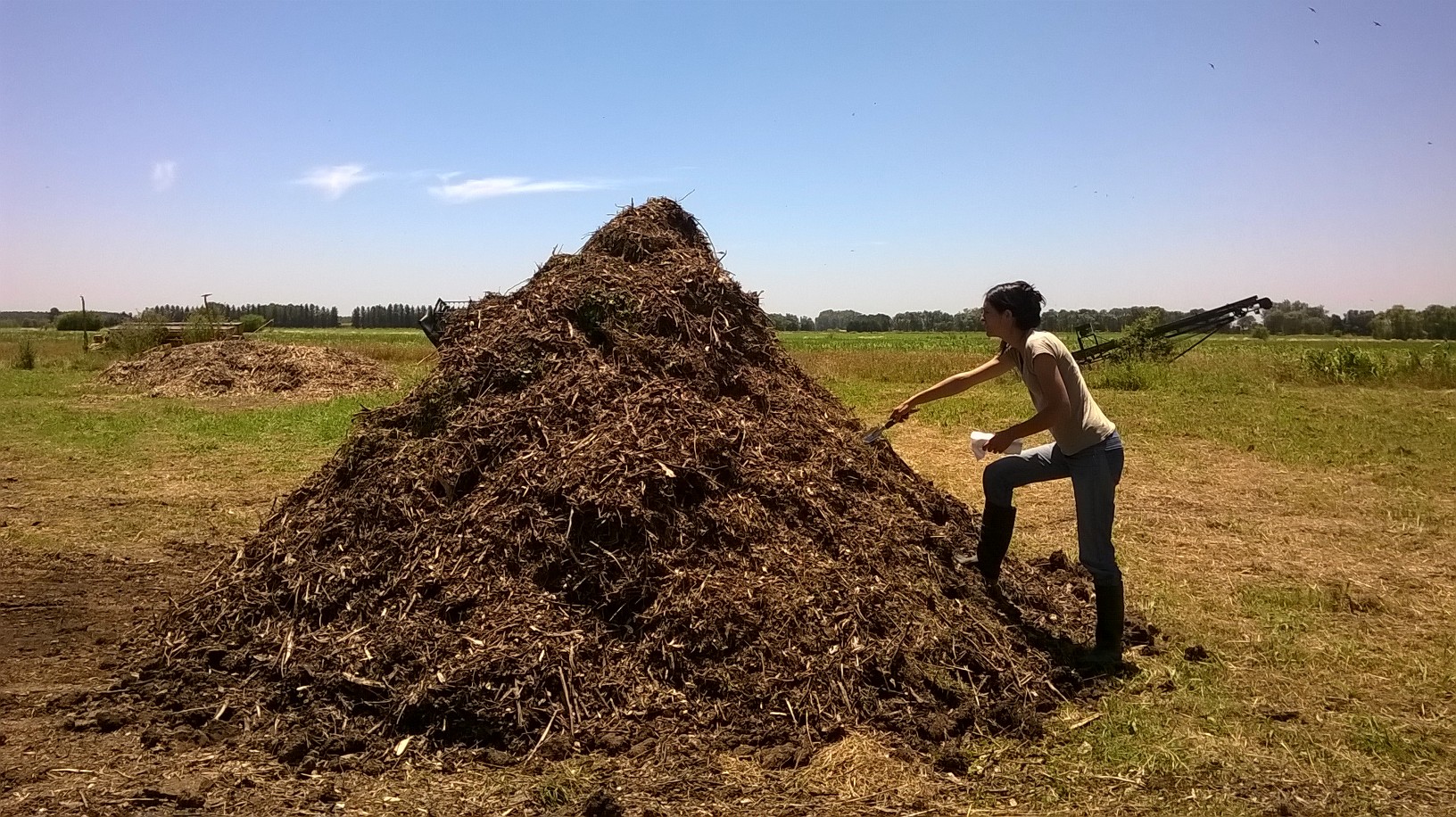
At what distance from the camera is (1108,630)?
4.32 m

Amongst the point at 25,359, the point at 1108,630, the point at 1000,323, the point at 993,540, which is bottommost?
the point at 1108,630

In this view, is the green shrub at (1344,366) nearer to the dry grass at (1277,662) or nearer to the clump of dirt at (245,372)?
the dry grass at (1277,662)

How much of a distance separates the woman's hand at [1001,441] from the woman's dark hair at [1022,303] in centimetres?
50

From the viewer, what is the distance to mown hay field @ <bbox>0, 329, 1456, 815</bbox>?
314 cm

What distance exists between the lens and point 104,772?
10.6 ft

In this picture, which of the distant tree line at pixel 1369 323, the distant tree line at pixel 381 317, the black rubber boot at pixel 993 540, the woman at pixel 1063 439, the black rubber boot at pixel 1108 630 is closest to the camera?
the woman at pixel 1063 439

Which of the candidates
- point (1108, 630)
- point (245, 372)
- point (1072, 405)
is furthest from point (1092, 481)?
point (245, 372)

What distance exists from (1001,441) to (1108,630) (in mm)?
1084

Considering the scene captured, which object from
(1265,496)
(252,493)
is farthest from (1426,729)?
(252,493)

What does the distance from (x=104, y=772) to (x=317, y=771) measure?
758 millimetres

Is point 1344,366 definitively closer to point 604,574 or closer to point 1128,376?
point 1128,376

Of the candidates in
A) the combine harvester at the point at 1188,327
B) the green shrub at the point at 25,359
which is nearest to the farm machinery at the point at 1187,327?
the combine harvester at the point at 1188,327

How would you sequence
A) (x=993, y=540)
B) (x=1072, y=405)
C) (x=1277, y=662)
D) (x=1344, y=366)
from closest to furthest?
1. (x=1072, y=405)
2. (x=1277, y=662)
3. (x=993, y=540)
4. (x=1344, y=366)

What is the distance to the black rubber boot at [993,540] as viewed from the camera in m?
4.55
